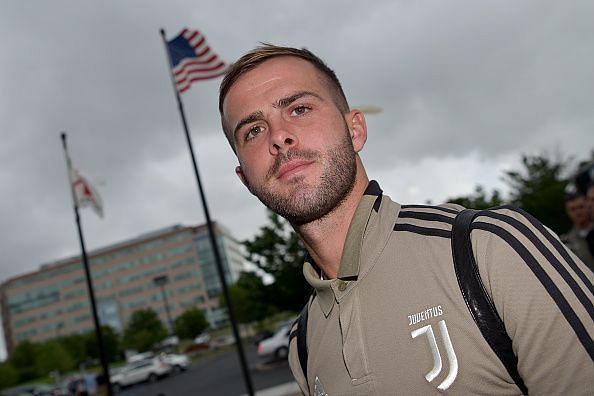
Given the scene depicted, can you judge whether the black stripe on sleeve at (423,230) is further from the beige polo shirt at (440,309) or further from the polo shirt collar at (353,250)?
the polo shirt collar at (353,250)

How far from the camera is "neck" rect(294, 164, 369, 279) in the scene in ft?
5.56

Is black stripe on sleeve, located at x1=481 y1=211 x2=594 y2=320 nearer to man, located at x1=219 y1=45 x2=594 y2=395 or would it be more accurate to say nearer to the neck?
man, located at x1=219 y1=45 x2=594 y2=395

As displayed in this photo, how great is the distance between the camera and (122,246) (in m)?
116

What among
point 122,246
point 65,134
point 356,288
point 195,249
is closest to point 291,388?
point 65,134

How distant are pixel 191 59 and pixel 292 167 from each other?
9884 millimetres

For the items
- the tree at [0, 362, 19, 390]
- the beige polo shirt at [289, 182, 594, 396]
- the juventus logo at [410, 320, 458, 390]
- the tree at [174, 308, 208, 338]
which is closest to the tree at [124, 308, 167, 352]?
the tree at [174, 308, 208, 338]

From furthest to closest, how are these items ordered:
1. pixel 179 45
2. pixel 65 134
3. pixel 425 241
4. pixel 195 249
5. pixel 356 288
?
pixel 195 249 → pixel 65 134 → pixel 179 45 → pixel 356 288 → pixel 425 241

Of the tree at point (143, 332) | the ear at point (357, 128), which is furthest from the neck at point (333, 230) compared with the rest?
the tree at point (143, 332)

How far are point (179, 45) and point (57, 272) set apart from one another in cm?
11959

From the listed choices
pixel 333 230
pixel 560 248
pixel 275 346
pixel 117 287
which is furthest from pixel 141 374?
pixel 117 287

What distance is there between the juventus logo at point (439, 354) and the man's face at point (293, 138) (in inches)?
21.8

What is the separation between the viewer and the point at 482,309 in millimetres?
1184

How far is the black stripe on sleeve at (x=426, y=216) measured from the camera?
53.8 inches

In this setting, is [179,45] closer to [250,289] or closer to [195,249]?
[250,289]
